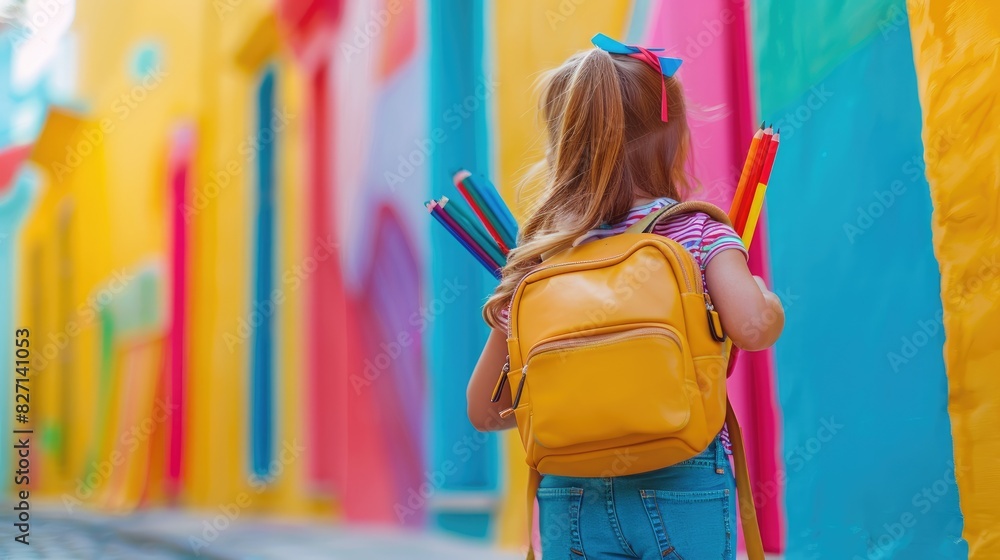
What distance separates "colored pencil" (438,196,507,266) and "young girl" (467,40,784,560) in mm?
163

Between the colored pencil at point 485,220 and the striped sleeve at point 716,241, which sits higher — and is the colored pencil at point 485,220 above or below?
above

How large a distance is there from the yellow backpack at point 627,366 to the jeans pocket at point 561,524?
0.05 m

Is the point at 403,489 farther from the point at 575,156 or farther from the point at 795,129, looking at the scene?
the point at 575,156

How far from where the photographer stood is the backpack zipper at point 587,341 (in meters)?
1.15

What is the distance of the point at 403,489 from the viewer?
3.23 metres

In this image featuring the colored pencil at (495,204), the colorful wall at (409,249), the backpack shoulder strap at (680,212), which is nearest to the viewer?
the backpack shoulder strap at (680,212)

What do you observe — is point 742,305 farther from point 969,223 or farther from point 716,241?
point 969,223

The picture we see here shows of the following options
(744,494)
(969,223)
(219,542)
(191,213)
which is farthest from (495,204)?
(191,213)

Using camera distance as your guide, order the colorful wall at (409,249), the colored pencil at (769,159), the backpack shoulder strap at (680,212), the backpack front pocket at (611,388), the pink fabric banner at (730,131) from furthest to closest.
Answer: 1. the pink fabric banner at (730,131)
2. the colorful wall at (409,249)
3. the colored pencil at (769,159)
4. the backpack shoulder strap at (680,212)
5. the backpack front pocket at (611,388)

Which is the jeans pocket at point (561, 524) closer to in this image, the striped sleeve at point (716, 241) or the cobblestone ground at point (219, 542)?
the striped sleeve at point (716, 241)

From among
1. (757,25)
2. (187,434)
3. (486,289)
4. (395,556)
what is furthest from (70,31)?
(757,25)

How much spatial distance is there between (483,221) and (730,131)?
889 mm

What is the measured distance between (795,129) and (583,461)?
1.16 metres

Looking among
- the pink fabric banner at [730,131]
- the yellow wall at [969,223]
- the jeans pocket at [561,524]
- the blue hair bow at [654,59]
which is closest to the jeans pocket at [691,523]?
the jeans pocket at [561,524]
